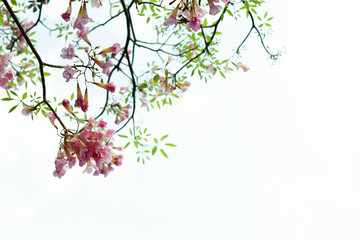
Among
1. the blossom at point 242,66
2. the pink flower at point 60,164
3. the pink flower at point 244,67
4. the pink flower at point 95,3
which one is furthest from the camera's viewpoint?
the pink flower at point 244,67

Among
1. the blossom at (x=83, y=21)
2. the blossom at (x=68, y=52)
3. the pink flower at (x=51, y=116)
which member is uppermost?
the blossom at (x=83, y=21)

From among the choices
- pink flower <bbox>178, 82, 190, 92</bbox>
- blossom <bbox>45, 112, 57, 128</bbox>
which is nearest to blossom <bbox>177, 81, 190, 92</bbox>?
pink flower <bbox>178, 82, 190, 92</bbox>

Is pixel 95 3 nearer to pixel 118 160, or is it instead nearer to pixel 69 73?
pixel 69 73

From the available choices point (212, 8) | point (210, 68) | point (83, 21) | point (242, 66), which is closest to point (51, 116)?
point (83, 21)

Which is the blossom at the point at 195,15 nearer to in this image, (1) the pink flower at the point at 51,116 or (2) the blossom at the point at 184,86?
(1) the pink flower at the point at 51,116

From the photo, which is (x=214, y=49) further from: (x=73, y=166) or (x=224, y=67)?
(x=73, y=166)

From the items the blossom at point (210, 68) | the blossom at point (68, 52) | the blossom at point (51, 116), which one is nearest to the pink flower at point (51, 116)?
the blossom at point (51, 116)

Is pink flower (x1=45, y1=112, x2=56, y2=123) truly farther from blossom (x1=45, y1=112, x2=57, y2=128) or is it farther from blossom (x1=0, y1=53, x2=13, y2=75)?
blossom (x1=0, y1=53, x2=13, y2=75)

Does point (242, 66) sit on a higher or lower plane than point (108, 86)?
higher

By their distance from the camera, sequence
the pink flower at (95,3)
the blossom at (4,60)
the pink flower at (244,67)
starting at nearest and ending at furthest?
the blossom at (4,60)
the pink flower at (95,3)
the pink flower at (244,67)

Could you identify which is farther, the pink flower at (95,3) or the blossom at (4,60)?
the pink flower at (95,3)

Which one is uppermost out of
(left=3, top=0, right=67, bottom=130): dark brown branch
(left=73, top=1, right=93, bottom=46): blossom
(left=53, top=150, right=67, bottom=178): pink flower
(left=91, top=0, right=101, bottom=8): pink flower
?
(left=91, top=0, right=101, bottom=8): pink flower

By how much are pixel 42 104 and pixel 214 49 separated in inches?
90.6

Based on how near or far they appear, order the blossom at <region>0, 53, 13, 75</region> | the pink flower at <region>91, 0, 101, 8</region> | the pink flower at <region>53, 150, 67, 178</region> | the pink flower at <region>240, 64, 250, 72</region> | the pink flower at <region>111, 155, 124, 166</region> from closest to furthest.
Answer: the pink flower at <region>53, 150, 67, 178</region> < the blossom at <region>0, 53, 13, 75</region> < the pink flower at <region>91, 0, 101, 8</region> < the pink flower at <region>111, 155, 124, 166</region> < the pink flower at <region>240, 64, 250, 72</region>
